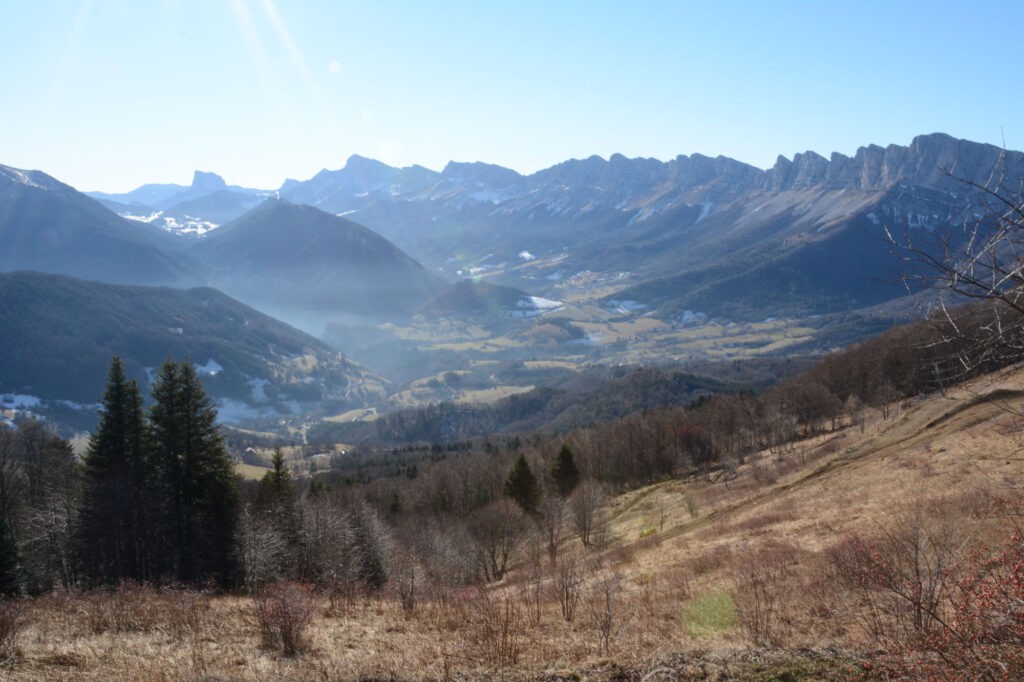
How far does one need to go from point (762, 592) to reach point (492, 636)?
7.85m

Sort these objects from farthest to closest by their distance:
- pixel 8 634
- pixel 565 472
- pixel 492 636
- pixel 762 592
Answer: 1. pixel 565 472
2. pixel 762 592
3. pixel 492 636
4. pixel 8 634

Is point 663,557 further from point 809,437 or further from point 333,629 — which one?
point 809,437

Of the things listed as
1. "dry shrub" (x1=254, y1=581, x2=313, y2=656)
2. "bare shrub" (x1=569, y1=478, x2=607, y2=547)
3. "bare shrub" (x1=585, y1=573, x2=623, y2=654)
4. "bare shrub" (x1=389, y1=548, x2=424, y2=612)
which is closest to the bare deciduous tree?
"bare shrub" (x1=585, y1=573, x2=623, y2=654)

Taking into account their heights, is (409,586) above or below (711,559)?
above

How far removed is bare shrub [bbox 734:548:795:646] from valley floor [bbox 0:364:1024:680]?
0.30 feet

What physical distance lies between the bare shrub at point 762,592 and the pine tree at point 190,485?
31.8 meters

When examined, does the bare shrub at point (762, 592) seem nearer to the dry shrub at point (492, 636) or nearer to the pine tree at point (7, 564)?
the dry shrub at point (492, 636)

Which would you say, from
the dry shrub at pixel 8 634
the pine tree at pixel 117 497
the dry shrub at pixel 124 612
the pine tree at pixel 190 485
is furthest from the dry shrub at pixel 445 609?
the pine tree at pixel 117 497

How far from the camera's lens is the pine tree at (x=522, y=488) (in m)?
66.2

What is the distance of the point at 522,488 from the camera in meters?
66.9

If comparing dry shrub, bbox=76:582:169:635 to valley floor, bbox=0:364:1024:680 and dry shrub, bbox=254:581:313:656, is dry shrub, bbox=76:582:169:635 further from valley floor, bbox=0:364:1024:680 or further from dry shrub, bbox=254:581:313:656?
dry shrub, bbox=254:581:313:656

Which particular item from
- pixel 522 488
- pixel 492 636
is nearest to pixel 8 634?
pixel 492 636

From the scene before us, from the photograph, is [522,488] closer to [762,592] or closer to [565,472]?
[565,472]

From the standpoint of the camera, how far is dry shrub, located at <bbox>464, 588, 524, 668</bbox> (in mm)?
12578
